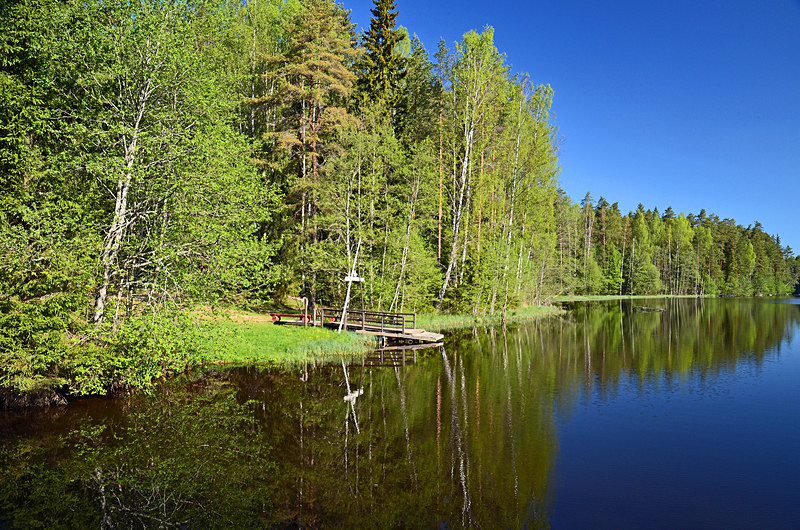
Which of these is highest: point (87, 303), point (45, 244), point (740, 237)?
point (740, 237)

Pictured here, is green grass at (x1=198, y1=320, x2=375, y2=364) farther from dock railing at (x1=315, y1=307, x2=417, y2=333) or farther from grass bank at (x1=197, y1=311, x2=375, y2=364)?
dock railing at (x1=315, y1=307, x2=417, y2=333)

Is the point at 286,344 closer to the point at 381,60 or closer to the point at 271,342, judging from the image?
the point at 271,342

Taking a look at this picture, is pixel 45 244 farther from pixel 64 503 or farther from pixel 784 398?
pixel 784 398

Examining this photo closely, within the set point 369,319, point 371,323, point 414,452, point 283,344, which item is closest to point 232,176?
point 283,344

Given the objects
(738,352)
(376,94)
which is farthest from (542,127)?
(738,352)

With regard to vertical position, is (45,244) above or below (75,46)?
below

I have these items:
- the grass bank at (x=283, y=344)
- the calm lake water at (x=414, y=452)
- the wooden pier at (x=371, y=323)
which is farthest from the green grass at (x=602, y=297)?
the calm lake water at (x=414, y=452)

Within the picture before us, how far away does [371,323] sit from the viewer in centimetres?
2672

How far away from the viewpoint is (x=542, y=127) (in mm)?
42031

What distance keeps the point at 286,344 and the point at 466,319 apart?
16962 millimetres

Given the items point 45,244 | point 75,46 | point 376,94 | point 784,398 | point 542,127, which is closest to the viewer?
point 45,244

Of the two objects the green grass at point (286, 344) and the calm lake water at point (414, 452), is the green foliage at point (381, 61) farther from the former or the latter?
the calm lake water at point (414, 452)

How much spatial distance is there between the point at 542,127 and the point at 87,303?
38.6m

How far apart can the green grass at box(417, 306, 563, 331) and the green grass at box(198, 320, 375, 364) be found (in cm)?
822
